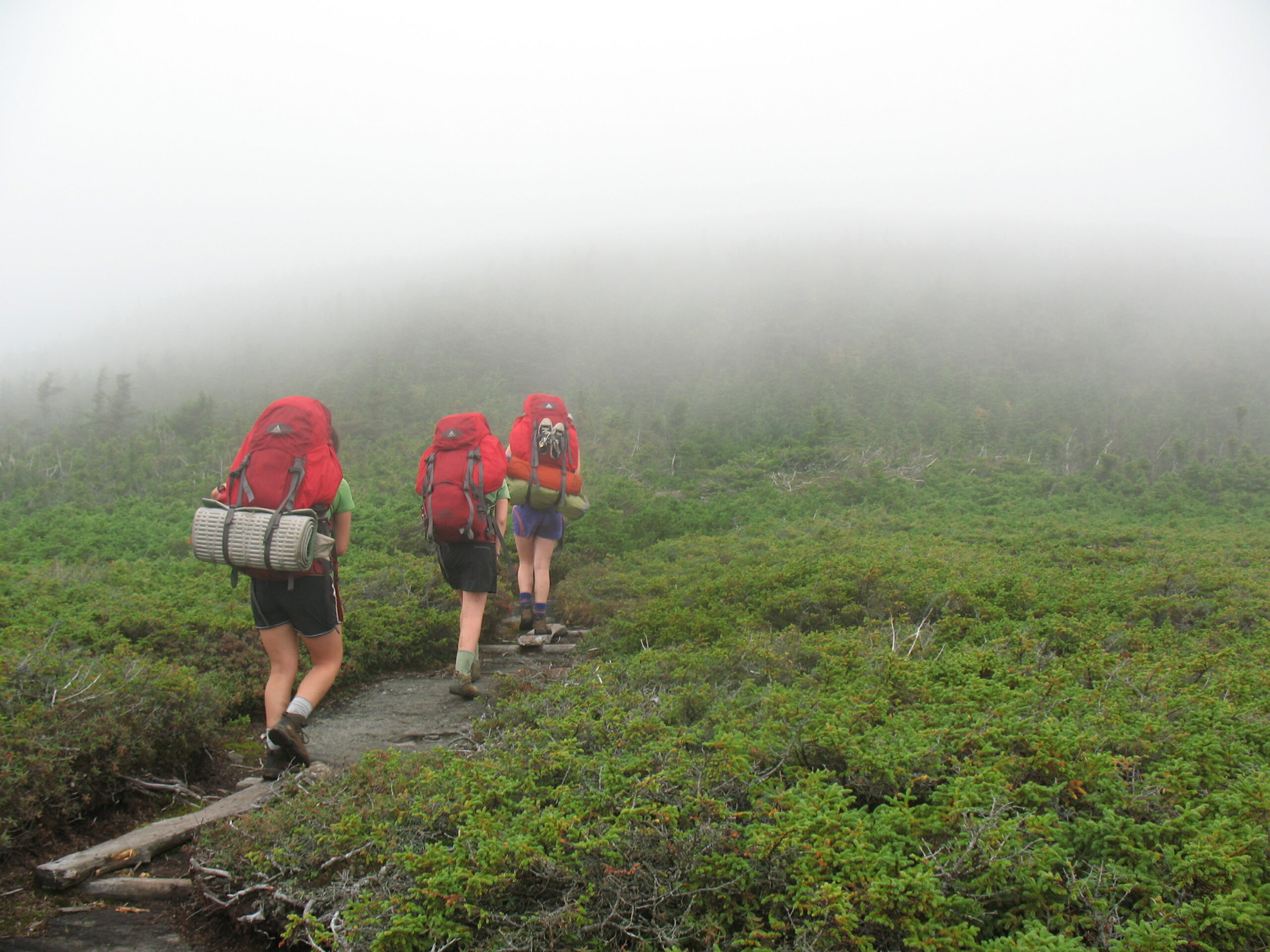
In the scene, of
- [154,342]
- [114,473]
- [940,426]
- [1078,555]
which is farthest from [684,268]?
[1078,555]

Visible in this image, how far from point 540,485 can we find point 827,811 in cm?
515

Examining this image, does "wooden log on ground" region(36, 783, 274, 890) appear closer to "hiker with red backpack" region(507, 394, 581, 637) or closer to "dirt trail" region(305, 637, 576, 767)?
"dirt trail" region(305, 637, 576, 767)

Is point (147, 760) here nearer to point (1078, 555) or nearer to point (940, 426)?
point (1078, 555)

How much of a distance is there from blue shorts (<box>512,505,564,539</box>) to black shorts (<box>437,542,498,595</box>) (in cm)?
162

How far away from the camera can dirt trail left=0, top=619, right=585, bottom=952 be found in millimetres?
2584

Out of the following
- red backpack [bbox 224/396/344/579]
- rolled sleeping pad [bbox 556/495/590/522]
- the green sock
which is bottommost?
the green sock

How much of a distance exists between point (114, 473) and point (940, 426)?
26.1 m

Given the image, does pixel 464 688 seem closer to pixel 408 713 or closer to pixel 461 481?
pixel 408 713

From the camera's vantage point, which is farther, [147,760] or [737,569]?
[737,569]

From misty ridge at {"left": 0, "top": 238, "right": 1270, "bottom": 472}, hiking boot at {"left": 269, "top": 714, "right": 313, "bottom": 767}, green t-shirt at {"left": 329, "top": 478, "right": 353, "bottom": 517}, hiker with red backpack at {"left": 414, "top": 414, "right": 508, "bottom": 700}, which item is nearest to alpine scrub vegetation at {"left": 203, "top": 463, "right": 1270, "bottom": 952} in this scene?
hiking boot at {"left": 269, "top": 714, "right": 313, "bottom": 767}

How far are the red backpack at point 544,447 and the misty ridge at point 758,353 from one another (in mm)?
12002

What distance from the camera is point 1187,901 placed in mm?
2021

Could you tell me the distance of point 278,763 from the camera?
3.93 metres

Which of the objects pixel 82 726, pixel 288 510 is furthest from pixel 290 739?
pixel 288 510
